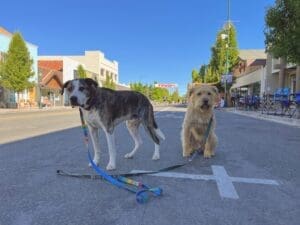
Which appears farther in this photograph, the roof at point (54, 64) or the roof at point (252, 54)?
the roof at point (252, 54)

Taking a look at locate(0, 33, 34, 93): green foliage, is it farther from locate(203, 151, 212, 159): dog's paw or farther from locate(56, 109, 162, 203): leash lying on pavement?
locate(56, 109, 162, 203): leash lying on pavement

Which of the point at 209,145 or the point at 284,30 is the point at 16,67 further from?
the point at 209,145

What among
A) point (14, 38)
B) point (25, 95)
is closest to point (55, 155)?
point (14, 38)

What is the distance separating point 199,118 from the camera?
628 cm

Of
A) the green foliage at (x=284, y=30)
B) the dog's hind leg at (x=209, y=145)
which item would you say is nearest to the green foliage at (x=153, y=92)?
the green foliage at (x=284, y=30)

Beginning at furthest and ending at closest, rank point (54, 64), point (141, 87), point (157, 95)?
1. point (157, 95)
2. point (141, 87)
3. point (54, 64)

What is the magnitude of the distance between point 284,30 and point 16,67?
32.3m

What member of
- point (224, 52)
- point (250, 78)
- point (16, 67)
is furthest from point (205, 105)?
point (250, 78)

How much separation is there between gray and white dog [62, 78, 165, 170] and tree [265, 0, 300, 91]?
38.9 feet

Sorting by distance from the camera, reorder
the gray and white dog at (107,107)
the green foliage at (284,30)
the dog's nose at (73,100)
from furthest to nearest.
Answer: the green foliage at (284,30)
the gray and white dog at (107,107)
the dog's nose at (73,100)

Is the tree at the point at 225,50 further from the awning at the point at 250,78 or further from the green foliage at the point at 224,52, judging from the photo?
the awning at the point at 250,78

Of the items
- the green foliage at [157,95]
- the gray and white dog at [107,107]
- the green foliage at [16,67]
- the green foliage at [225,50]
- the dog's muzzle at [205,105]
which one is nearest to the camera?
the gray and white dog at [107,107]

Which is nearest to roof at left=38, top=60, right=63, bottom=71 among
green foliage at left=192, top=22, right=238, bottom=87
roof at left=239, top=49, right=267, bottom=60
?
green foliage at left=192, top=22, right=238, bottom=87

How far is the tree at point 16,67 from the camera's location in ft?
133
